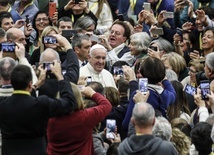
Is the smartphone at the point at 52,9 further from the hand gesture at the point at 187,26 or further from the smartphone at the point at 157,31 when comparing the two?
the hand gesture at the point at 187,26

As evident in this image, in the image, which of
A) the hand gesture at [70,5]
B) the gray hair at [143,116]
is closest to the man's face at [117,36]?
the hand gesture at [70,5]

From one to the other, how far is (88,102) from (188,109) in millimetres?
1901

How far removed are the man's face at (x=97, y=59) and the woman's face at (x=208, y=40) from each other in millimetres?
1897

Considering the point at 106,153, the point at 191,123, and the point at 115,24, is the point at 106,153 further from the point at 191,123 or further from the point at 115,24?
the point at 115,24

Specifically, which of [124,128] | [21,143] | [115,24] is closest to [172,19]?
[115,24]

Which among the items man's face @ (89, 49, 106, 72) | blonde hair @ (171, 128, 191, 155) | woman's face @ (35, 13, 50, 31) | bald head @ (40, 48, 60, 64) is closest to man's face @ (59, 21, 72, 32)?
woman's face @ (35, 13, 50, 31)

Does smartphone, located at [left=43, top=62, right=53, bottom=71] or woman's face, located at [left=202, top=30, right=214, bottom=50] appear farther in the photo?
woman's face, located at [left=202, top=30, right=214, bottom=50]

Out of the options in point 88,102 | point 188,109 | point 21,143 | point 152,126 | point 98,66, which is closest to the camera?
point 152,126

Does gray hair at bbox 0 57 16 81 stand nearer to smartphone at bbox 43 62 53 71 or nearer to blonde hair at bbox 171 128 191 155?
smartphone at bbox 43 62 53 71

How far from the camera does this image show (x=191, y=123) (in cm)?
1058

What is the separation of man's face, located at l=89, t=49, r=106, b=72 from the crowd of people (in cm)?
1

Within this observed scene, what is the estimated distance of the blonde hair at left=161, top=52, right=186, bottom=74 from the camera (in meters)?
13.1

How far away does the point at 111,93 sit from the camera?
36.0ft

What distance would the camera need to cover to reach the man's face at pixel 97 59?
12.4 m
